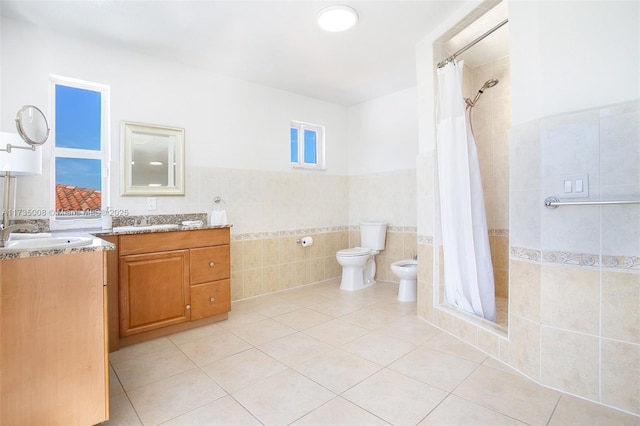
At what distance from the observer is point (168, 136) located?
292 cm

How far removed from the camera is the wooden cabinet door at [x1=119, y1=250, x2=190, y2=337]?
2.26 meters

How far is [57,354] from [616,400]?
103 inches

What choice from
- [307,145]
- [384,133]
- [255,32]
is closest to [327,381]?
[255,32]

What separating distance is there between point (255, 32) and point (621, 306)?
9.59ft

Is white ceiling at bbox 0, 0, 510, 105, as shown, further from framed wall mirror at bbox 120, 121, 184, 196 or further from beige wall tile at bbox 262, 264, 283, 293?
beige wall tile at bbox 262, 264, 283, 293

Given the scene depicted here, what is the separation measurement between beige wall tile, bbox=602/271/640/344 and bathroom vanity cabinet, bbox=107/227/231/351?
257cm

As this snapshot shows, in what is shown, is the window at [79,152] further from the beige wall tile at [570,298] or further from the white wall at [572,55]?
the beige wall tile at [570,298]

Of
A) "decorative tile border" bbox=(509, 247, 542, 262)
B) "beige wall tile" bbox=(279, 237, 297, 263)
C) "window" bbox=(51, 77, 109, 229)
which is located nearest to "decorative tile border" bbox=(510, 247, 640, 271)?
"decorative tile border" bbox=(509, 247, 542, 262)

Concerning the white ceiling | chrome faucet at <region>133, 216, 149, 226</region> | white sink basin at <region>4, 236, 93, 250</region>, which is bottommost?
white sink basin at <region>4, 236, 93, 250</region>

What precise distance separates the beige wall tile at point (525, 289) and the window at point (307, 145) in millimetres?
2693

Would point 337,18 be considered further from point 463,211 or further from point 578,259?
point 578,259

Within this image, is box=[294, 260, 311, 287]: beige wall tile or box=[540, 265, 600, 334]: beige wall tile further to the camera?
box=[294, 260, 311, 287]: beige wall tile

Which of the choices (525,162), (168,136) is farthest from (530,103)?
(168,136)

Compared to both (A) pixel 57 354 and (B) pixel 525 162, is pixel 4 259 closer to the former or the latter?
(A) pixel 57 354
